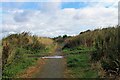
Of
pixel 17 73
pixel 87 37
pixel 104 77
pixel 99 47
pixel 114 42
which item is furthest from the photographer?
pixel 87 37

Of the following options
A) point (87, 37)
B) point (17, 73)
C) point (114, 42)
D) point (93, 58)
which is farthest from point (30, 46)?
point (114, 42)

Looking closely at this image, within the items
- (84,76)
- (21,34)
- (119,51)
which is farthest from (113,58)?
(21,34)

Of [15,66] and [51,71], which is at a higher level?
[15,66]

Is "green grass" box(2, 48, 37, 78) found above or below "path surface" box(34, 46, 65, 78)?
above

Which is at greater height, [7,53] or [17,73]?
[7,53]

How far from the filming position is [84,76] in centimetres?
1616

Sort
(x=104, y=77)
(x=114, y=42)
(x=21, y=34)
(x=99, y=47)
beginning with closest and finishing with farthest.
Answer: (x=104, y=77) → (x=114, y=42) → (x=99, y=47) → (x=21, y=34)

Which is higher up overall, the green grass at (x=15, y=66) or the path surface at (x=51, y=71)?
the green grass at (x=15, y=66)

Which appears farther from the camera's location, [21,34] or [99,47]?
[21,34]

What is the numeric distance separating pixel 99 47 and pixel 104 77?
586 cm

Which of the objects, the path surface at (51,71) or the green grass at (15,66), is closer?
the green grass at (15,66)

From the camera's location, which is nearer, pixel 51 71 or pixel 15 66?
pixel 51 71

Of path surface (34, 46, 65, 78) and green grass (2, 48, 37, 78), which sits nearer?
green grass (2, 48, 37, 78)

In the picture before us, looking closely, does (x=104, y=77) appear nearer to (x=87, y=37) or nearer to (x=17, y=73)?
(x=17, y=73)
